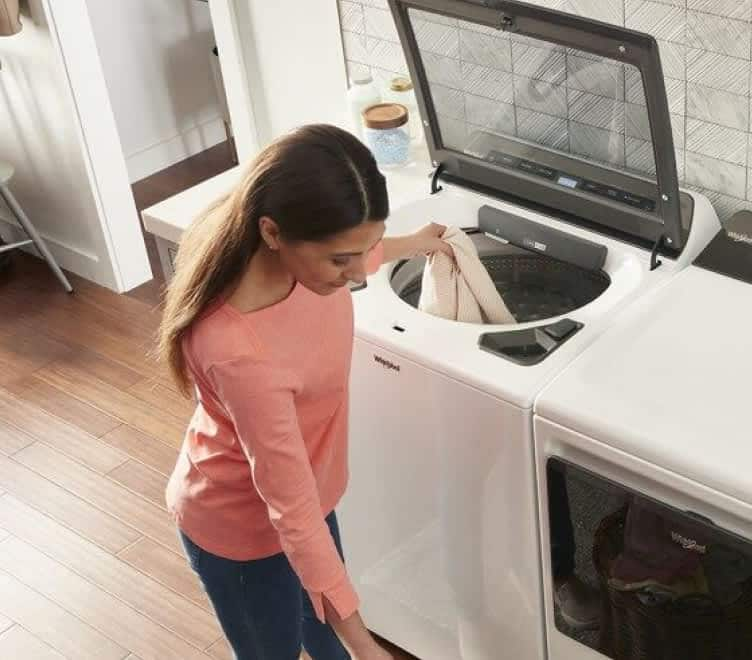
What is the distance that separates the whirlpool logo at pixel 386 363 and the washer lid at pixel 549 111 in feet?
1.40

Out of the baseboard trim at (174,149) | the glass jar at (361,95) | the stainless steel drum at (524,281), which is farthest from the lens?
the baseboard trim at (174,149)

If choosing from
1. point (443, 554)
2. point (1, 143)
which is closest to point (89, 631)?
point (443, 554)

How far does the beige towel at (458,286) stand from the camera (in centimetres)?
208

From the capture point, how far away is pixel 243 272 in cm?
161

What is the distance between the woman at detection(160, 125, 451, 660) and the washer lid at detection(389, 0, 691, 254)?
460 millimetres

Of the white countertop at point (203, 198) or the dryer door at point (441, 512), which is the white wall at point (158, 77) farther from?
the dryer door at point (441, 512)

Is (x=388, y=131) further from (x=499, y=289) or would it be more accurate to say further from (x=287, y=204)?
(x=287, y=204)

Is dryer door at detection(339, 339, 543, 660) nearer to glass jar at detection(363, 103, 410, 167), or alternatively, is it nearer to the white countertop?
the white countertop

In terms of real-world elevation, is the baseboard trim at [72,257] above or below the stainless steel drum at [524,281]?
below

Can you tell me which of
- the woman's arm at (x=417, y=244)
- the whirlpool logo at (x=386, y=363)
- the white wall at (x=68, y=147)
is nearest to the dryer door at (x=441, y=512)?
the whirlpool logo at (x=386, y=363)

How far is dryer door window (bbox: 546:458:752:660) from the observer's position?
1737 mm

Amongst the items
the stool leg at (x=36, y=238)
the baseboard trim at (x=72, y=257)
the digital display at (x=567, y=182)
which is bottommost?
the baseboard trim at (x=72, y=257)

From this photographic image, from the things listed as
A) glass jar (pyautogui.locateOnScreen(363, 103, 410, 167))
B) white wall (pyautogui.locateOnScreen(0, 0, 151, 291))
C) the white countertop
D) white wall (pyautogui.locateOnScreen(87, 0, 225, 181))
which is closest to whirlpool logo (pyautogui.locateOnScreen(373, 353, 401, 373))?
the white countertop

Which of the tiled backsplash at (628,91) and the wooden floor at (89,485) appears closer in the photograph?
the tiled backsplash at (628,91)
